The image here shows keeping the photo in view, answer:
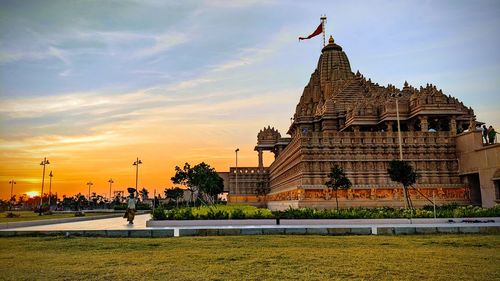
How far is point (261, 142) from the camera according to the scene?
80125mm

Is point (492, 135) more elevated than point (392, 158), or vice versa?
point (492, 135)

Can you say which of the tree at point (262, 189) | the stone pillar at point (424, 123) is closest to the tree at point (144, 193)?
the tree at point (262, 189)

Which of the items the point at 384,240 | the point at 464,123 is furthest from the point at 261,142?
the point at 384,240

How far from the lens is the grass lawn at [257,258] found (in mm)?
9555

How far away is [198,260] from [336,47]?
7131 centimetres

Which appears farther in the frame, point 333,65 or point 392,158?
point 333,65

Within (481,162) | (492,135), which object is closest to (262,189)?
(481,162)

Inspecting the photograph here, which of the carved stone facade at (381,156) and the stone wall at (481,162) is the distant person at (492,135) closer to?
the stone wall at (481,162)

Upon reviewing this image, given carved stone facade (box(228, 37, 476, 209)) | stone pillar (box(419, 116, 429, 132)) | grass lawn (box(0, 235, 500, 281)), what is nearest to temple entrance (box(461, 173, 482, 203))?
carved stone facade (box(228, 37, 476, 209))

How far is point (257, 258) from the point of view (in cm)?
1179

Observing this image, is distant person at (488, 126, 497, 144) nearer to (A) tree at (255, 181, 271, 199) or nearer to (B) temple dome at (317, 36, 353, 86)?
(B) temple dome at (317, 36, 353, 86)

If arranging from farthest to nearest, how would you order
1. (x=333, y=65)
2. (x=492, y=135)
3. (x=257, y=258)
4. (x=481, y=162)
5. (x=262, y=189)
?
1. (x=262, y=189)
2. (x=333, y=65)
3. (x=492, y=135)
4. (x=481, y=162)
5. (x=257, y=258)

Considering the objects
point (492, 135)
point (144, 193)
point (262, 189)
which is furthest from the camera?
point (144, 193)

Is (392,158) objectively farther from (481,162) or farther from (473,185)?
(473,185)
